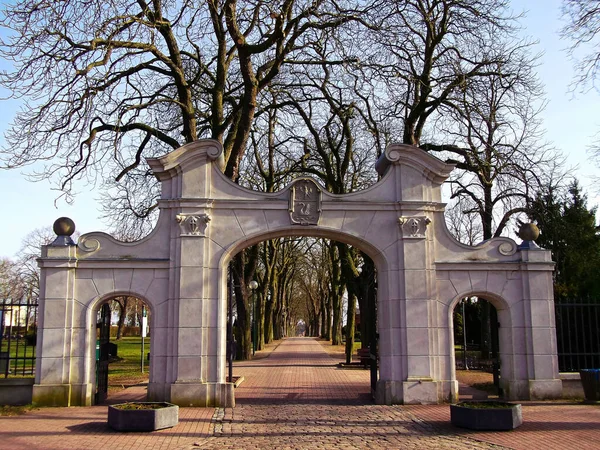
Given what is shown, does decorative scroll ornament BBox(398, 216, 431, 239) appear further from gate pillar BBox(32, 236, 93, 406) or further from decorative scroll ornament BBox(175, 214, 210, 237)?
gate pillar BBox(32, 236, 93, 406)

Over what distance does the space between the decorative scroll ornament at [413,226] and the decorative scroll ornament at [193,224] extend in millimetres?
4451

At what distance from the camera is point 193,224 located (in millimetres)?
13836

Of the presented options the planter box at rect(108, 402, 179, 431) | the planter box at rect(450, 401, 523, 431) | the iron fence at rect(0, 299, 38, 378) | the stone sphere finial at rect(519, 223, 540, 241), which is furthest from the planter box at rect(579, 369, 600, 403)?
the iron fence at rect(0, 299, 38, 378)

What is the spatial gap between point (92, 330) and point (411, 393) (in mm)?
7251

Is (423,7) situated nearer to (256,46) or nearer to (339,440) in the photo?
(256,46)

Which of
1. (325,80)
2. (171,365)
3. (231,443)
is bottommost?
(231,443)

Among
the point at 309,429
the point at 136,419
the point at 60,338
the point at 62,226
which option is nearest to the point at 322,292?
the point at 62,226

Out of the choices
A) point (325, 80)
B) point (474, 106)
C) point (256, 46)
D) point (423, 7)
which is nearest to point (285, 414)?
point (256, 46)

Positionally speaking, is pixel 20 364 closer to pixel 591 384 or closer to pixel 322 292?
pixel 591 384

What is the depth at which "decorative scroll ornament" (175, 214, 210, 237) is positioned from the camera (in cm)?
1384

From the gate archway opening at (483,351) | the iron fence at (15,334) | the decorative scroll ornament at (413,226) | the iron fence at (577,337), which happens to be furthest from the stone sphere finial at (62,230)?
the iron fence at (577,337)

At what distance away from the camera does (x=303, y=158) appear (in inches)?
1073

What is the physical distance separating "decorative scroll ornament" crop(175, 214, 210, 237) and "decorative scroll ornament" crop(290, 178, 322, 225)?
78.0 inches

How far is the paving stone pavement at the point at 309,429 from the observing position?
9641mm
